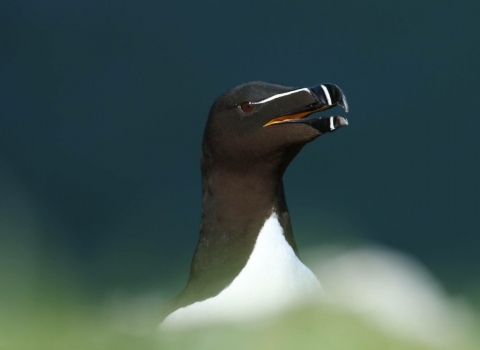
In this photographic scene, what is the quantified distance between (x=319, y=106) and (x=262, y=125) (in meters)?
0.32

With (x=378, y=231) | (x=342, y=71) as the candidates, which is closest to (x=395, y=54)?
(x=342, y=71)

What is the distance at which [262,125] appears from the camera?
4672 millimetres

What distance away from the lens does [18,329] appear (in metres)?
2.50

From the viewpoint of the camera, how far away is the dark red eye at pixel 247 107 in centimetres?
471

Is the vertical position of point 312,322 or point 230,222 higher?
point 230,222

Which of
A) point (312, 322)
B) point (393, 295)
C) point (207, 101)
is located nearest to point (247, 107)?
point (393, 295)

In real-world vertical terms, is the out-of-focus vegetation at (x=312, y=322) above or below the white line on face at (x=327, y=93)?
below

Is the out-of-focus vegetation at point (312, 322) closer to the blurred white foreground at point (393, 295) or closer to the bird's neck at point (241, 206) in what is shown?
the blurred white foreground at point (393, 295)

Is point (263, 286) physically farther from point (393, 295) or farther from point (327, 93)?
point (393, 295)

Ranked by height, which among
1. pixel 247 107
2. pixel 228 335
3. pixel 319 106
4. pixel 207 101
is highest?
pixel 207 101

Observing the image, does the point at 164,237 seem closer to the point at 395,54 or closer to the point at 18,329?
the point at 395,54

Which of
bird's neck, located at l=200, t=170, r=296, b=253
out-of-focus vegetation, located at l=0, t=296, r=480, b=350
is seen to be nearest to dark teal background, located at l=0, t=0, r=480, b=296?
bird's neck, located at l=200, t=170, r=296, b=253

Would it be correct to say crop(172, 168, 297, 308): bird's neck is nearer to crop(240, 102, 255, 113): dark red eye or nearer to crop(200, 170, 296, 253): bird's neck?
crop(200, 170, 296, 253): bird's neck

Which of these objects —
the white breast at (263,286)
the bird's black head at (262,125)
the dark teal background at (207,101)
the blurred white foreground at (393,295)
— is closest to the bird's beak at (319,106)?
the bird's black head at (262,125)
